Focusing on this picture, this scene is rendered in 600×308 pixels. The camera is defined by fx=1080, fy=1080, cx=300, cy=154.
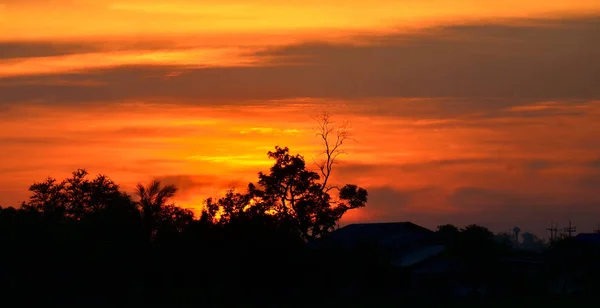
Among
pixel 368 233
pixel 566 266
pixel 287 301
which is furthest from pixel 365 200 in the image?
pixel 287 301

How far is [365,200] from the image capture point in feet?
249

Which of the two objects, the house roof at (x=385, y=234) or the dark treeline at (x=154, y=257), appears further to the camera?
the house roof at (x=385, y=234)

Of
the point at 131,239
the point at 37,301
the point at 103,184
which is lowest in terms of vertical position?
the point at 37,301

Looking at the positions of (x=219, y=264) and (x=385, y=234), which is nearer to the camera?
(x=219, y=264)

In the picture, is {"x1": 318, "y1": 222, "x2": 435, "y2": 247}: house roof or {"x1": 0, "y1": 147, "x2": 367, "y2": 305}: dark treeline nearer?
{"x1": 0, "y1": 147, "x2": 367, "y2": 305}: dark treeline

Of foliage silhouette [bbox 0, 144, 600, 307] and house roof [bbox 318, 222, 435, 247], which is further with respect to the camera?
house roof [bbox 318, 222, 435, 247]

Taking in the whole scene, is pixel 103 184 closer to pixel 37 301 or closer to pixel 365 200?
pixel 365 200

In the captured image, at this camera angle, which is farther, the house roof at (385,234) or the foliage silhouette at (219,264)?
the house roof at (385,234)

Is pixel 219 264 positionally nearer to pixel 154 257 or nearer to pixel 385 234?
pixel 154 257

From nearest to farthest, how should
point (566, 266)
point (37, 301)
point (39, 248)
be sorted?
point (37, 301) < point (39, 248) < point (566, 266)

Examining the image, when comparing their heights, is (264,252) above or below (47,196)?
below

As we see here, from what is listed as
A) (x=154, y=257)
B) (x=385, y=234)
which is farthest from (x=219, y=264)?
(x=385, y=234)

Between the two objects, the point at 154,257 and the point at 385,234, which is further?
the point at 385,234

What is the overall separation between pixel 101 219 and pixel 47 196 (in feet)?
52.7
